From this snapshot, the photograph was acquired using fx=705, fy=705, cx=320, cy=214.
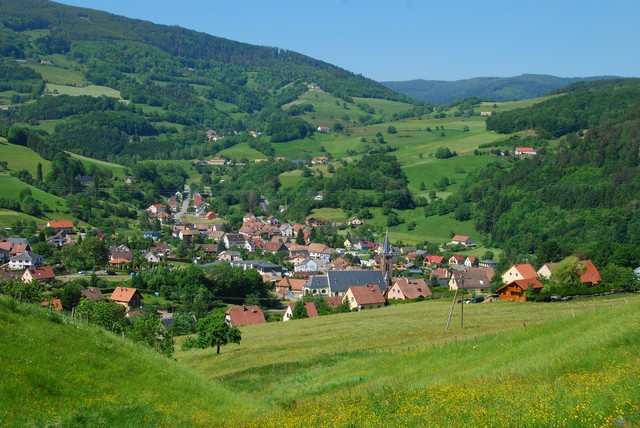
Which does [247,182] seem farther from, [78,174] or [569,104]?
[569,104]

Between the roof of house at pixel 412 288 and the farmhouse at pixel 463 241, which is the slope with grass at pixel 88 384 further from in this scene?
the farmhouse at pixel 463 241

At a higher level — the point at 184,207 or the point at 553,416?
the point at 553,416

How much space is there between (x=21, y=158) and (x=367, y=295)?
9997 centimetres

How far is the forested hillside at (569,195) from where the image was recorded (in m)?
98.9

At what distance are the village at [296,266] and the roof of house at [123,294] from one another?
0.13 meters

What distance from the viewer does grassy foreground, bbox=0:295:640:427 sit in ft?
42.0

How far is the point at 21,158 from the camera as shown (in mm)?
142125

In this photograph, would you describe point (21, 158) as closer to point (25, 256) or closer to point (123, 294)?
point (25, 256)

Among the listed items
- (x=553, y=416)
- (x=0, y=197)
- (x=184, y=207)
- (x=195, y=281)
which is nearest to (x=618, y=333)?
(x=553, y=416)

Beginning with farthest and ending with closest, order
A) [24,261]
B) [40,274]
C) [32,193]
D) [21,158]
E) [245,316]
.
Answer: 1. [21,158]
2. [32,193]
3. [24,261]
4. [40,274]
5. [245,316]

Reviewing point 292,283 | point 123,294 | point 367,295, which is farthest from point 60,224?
point 367,295

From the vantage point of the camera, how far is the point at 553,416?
11.3 meters

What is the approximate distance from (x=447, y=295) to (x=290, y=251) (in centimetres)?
5357

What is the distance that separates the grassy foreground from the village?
25.8 m
